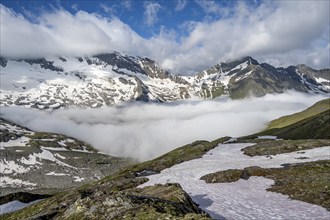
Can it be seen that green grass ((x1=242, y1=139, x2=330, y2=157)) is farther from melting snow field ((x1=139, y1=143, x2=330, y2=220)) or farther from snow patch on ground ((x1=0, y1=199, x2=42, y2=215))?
snow patch on ground ((x1=0, y1=199, x2=42, y2=215))

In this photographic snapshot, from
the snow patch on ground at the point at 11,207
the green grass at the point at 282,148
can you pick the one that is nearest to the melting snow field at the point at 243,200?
the green grass at the point at 282,148

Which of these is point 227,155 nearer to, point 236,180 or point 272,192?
point 236,180

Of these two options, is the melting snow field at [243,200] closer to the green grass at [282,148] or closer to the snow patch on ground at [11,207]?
the green grass at [282,148]

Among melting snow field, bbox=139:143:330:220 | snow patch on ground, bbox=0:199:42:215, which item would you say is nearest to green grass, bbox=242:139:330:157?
melting snow field, bbox=139:143:330:220

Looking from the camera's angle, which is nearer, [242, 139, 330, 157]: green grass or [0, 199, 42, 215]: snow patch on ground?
[0, 199, 42, 215]: snow patch on ground

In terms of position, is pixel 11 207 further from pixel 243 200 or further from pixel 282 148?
pixel 282 148

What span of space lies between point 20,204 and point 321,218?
73.4m

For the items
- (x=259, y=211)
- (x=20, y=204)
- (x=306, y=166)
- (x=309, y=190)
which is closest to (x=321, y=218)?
(x=259, y=211)

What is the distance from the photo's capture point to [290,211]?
Answer: 107ft

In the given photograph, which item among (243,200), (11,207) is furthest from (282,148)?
(11,207)

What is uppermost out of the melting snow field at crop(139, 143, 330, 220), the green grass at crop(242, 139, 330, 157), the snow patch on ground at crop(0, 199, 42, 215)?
the green grass at crop(242, 139, 330, 157)

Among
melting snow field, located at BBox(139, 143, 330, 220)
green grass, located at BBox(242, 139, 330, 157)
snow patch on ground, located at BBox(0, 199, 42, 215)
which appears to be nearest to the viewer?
melting snow field, located at BBox(139, 143, 330, 220)

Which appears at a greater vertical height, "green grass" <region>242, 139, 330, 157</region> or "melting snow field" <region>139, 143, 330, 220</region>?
"green grass" <region>242, 139, 330, 157</region>

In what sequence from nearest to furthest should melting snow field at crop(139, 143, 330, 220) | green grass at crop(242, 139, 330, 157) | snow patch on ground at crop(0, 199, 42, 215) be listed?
melting snow field at crop(139, 143, 330, 220) → snow patch on ground at crop(0, 199, 42, 215) → green grass at crop(242, 139, 330, 157)
